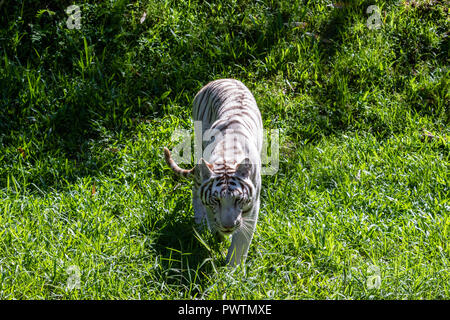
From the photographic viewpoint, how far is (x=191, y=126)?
20.0ft

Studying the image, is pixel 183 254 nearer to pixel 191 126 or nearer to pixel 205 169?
pixel 205 169

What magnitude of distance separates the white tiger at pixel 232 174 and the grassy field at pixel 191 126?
25cm

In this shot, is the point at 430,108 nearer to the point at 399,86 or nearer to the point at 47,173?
the point at 399,86

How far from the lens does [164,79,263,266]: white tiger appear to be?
396 centimetres

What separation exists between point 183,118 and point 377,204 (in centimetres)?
241

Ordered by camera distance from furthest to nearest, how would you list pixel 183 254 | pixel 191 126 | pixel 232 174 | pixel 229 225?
pixel 191 126, pixel 183 254, pixel 232 174, pixel 229 225

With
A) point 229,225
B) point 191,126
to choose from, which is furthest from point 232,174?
point 191,126

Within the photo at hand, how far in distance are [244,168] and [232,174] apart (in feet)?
0.33

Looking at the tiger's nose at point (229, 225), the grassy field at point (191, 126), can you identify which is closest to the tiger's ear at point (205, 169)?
the tiger's nose at point (229, 225)

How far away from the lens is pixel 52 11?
6871 mm

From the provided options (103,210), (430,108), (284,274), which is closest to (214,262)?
(284,274)

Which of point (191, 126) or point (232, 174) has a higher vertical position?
point (232, 174)

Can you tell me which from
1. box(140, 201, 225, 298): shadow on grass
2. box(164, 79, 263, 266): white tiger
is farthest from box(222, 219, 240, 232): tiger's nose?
box(140, 201, 225, 298): shadow on grass

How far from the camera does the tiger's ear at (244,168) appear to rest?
397cm
